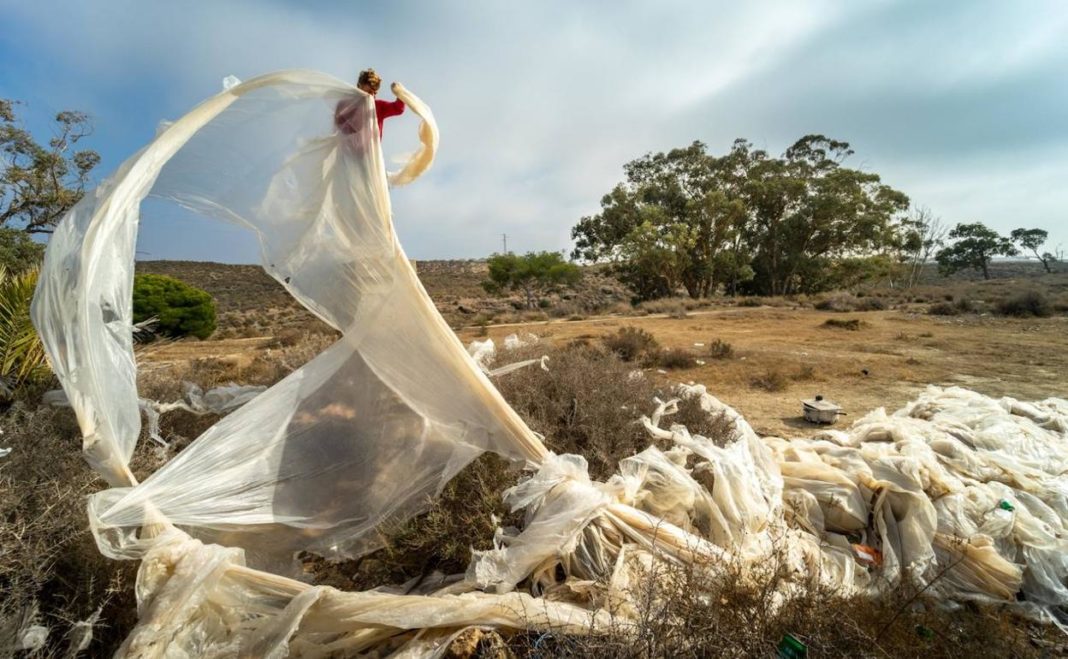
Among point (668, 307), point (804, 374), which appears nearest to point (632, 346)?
point (804, 374)

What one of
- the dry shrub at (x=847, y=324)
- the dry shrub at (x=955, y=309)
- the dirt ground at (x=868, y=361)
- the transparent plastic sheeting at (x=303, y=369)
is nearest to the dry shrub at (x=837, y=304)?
the dry shrub at (x=955, y=309)

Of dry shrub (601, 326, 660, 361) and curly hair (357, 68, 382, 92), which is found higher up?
curly hair (357, 68, 382, 92)

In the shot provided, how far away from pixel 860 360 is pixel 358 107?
8.54m

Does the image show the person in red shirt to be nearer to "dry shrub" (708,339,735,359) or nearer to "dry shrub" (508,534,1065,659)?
"dry shrub" (508,534,1065,659)

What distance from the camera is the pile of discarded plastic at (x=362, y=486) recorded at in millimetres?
1658

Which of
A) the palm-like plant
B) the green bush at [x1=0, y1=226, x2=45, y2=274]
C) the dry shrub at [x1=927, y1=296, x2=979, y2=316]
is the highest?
the green bush at [x1=0, y1=226, x2=45, y2=274]

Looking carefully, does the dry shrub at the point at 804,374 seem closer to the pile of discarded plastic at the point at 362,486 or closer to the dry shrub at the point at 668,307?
the pile of discarded plastic at the point at 362,486

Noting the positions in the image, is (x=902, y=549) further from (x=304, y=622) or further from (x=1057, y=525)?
(x=304, y=622)

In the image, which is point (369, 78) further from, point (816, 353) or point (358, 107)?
point (816, 353)

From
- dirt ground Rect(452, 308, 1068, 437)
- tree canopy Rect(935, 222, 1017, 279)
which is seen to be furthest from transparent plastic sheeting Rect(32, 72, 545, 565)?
tree canopy Rect(935, 222, 1017, 279)

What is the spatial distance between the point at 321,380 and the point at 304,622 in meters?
1.01

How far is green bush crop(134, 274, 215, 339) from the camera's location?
1319cm

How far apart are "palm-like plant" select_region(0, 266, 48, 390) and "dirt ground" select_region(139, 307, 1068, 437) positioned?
63 centimetres

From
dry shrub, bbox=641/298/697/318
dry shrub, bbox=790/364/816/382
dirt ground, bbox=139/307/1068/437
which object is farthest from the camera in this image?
dry shrub, bbox=641/298/697/318
